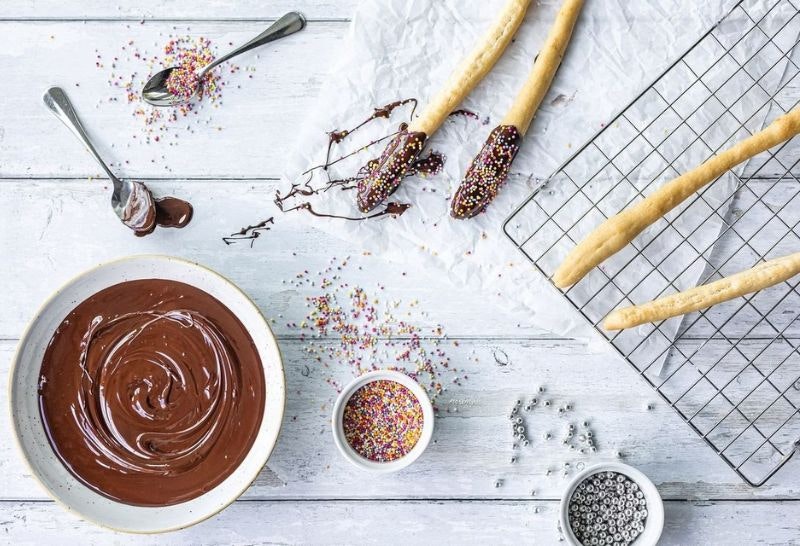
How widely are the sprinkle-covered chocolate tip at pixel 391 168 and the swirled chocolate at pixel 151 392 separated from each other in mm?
411

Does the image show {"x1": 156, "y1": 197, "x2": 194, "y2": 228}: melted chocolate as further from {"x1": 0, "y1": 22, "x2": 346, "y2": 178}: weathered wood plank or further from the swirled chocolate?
the swirled chocolate

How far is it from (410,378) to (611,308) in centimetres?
49

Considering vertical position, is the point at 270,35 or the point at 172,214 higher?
the point at 270,35

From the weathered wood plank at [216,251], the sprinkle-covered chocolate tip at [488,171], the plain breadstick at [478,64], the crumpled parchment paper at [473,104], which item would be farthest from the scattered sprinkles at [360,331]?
the plain breadstick at [478,64]

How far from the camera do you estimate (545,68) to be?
64.7 inches

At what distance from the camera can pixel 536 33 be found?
1.70 m

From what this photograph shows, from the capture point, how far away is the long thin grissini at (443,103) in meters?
1.65

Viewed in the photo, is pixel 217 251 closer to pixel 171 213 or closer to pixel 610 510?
pixel 171 213

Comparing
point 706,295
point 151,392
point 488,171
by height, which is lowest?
point 151,392

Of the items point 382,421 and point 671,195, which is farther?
point 382,421

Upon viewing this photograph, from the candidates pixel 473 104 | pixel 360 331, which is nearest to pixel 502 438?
pixel 360 331

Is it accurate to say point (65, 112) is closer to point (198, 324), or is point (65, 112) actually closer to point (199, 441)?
point (198, 324)

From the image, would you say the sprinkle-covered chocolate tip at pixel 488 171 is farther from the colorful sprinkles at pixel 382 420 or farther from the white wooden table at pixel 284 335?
the colorful sprinkles at pixel 382 420

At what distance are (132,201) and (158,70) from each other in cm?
33
